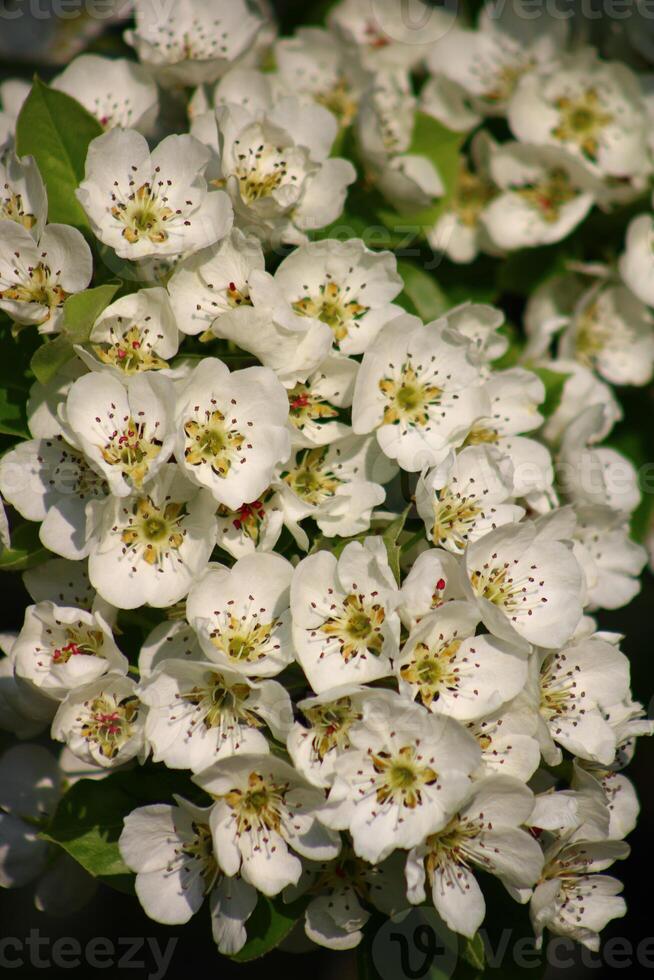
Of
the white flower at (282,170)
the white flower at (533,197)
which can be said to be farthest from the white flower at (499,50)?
the white flower at (282,170)

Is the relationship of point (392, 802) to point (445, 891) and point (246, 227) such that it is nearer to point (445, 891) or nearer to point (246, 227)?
point (445, 891)

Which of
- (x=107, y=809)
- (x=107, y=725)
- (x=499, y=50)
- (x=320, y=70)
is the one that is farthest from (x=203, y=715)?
(x=499, y=50)

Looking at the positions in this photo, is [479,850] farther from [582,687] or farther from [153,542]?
[153,542]

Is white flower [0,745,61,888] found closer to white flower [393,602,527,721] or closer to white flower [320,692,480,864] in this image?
white flower [320,692,480,864]

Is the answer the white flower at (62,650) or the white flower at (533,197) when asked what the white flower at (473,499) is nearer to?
the white flower at (62,650)

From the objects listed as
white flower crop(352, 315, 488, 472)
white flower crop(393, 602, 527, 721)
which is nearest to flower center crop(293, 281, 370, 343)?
white flower crop(352, 315, 488, 472)

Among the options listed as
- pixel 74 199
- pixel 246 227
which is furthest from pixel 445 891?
pixel 74 199
